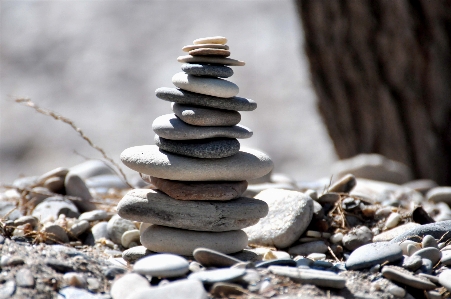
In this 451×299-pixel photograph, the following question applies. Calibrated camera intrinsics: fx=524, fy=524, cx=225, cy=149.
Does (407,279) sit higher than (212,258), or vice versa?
(212,258)

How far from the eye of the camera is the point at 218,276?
→ 2078 millimetres

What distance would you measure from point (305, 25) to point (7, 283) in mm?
5307

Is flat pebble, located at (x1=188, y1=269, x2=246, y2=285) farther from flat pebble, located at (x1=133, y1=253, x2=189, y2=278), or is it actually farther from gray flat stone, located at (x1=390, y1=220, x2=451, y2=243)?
gray flat stone, located at (x1=390, y1=220, x2=451, y2=243)

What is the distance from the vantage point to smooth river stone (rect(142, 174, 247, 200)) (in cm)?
267

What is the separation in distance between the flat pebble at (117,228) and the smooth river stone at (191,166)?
0.62 metres

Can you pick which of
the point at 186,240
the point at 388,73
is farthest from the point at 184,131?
the point at 388,73

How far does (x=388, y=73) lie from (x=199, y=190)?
4329 mm

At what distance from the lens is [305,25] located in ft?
21.5

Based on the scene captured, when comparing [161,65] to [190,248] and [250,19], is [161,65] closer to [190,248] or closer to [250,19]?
[250,19]

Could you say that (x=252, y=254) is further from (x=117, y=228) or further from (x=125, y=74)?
(x=125, y=74)

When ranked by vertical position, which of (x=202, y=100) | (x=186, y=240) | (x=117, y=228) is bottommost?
(x=186, y=240)

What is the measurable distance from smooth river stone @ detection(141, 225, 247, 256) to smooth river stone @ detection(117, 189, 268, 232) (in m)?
0.04

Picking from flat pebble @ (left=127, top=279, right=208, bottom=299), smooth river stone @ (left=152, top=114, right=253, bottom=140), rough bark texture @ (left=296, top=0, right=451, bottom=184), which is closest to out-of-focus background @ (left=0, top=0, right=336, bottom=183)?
rough bark texture @ (left=296, top=0, right=451, bottom=184)

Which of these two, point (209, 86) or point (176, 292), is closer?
point (176, 292)
